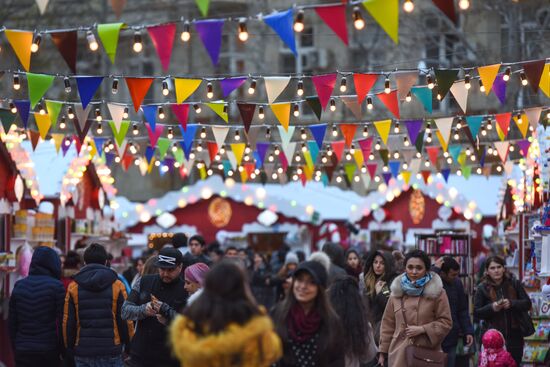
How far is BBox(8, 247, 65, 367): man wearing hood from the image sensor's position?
10.4 meters

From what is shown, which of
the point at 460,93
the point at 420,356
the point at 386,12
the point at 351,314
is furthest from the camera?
the point at 460,93

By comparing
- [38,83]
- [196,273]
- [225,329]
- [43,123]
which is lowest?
[225,329]

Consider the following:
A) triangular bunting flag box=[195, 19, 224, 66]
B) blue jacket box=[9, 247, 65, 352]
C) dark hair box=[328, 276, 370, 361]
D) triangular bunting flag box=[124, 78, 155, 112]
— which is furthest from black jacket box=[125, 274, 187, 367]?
triangular bunting flag box=[124, 78, 155, 112]

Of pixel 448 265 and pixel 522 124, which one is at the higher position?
pixel 522 124

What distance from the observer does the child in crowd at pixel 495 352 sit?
11.4 metres

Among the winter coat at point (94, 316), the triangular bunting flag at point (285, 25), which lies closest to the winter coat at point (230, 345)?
the winter coat at point (94, 316)

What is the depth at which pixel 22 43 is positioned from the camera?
12.5m

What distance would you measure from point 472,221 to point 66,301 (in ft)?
67.3

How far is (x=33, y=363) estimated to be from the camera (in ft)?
34.2

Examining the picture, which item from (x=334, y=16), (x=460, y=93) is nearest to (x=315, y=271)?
(x=334, y=16)

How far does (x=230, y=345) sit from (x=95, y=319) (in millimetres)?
3775

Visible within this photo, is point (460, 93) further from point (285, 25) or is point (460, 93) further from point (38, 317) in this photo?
point (38, 317)

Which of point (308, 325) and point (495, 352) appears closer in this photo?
point (308, 325)

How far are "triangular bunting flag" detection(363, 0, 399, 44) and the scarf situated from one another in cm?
355
